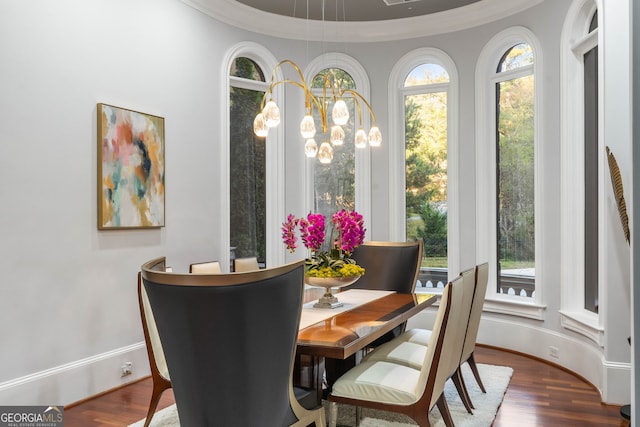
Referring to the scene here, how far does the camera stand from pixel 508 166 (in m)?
5.08

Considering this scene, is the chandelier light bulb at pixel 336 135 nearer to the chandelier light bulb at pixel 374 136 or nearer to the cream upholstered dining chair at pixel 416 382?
the chandelier light bulb at pixel 374 136

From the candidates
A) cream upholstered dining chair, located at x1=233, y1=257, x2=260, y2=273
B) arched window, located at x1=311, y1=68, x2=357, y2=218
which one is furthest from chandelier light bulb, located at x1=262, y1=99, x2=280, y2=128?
arched window, located at x1=311, y1=68, x2=357, y2=218

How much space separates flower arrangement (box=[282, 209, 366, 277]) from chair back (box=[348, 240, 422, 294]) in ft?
3.81

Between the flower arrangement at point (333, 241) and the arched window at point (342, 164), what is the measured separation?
2619 mm

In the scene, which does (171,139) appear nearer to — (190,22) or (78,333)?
(190,22)

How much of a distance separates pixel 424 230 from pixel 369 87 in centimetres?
166

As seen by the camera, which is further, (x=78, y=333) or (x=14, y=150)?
(x=78, y=333)

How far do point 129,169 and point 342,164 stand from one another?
2.54m

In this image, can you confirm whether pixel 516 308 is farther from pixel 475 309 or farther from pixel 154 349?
pixel 154 349

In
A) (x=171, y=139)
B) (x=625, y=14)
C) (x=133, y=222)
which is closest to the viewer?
(x=625, y=14)

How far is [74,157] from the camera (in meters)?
3.51

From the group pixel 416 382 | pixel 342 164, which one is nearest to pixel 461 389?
pixel 416 382

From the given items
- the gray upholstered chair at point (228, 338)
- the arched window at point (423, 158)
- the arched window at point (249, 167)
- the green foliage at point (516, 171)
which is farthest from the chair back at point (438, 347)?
the arched window at point (423, 158)

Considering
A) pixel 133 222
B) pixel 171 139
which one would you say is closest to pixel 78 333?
pixel 133 222
